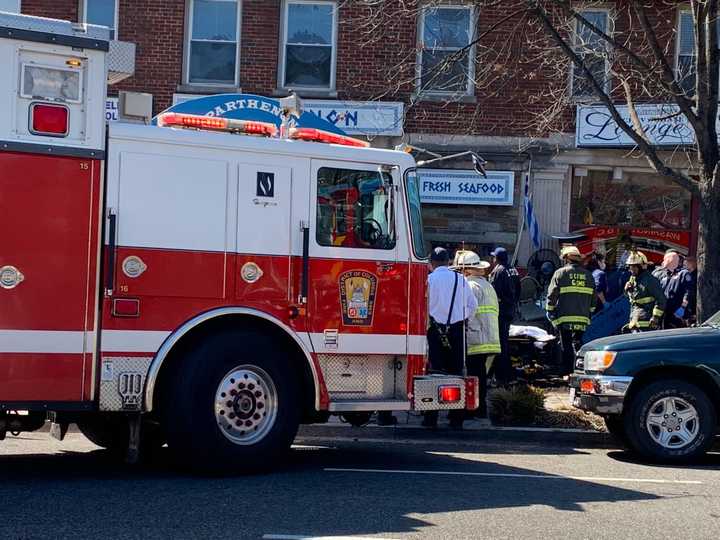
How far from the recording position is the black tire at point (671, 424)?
9195mm

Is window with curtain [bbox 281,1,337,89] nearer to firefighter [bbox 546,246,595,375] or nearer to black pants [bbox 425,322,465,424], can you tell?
firefighter [bbox 546,246,595,375]

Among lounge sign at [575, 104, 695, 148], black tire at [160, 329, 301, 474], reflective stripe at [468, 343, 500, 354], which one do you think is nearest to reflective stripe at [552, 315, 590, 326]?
reflective stripe at [468, 343, 500, 354]

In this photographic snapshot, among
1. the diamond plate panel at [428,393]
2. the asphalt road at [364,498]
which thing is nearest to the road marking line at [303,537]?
the asphalt road at [364,498]

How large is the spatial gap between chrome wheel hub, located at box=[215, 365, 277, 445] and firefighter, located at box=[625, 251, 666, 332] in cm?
628

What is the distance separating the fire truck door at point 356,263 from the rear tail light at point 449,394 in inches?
18.2

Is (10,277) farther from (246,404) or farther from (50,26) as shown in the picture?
(246,404)

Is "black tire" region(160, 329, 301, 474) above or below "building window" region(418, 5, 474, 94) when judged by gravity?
below

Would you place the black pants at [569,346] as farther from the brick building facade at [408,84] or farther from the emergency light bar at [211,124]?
the emergency light bar at [211,124]

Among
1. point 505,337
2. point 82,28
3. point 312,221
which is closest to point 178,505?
point 312,221

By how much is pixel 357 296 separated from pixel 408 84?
10.0m

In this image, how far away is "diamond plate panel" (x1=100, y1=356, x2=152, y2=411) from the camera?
739 cm

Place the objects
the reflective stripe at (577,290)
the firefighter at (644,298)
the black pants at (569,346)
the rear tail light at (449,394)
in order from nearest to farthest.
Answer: the rear tail light at (449,394), the firefighter at (644,298), the reflective stripe at (577,290), the black pants at (569,346)

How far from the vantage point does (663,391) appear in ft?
30.6

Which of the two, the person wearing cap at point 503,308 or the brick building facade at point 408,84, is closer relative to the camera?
the person wearing cap at point 503,308
